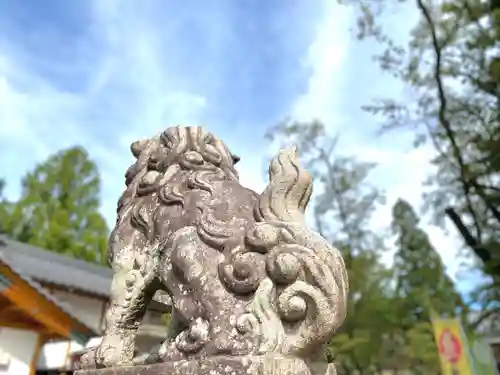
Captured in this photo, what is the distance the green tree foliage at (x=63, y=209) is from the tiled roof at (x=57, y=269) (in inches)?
126

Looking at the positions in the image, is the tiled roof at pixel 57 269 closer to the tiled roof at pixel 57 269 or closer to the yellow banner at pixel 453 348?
the tiled roof at pixel 57 269

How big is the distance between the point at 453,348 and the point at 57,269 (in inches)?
383

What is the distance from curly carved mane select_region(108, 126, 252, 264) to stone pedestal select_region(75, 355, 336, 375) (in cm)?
53

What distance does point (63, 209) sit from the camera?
18719 millimetres

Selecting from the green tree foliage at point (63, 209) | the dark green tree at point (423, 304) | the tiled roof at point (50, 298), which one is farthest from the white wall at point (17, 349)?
the green tree foliage at point (63, 209)

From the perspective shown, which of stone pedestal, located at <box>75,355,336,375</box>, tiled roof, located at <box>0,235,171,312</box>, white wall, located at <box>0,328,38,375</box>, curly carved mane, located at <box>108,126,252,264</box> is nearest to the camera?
stone pedestal, located at <box>75,355,336,375</box>

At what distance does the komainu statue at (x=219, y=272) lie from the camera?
2021mm

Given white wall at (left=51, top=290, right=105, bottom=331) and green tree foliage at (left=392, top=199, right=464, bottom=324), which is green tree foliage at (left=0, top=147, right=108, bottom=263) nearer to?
white wall at (left=51, top=290, right=105, bottom=331)

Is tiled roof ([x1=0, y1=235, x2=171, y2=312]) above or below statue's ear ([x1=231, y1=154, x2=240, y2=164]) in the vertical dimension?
above

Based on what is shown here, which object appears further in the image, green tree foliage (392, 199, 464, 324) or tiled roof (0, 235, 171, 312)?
green tree foliage (392, 199, 464, 324)

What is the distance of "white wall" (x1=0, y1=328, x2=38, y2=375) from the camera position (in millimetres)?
6914

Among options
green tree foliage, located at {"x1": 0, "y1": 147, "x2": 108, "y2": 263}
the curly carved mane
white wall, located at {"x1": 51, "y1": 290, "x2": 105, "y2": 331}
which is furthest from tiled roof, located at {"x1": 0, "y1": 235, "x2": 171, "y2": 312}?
the curly carved mane

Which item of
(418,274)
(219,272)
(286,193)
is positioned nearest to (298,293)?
(219,272)

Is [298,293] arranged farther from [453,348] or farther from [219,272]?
[453,348]
